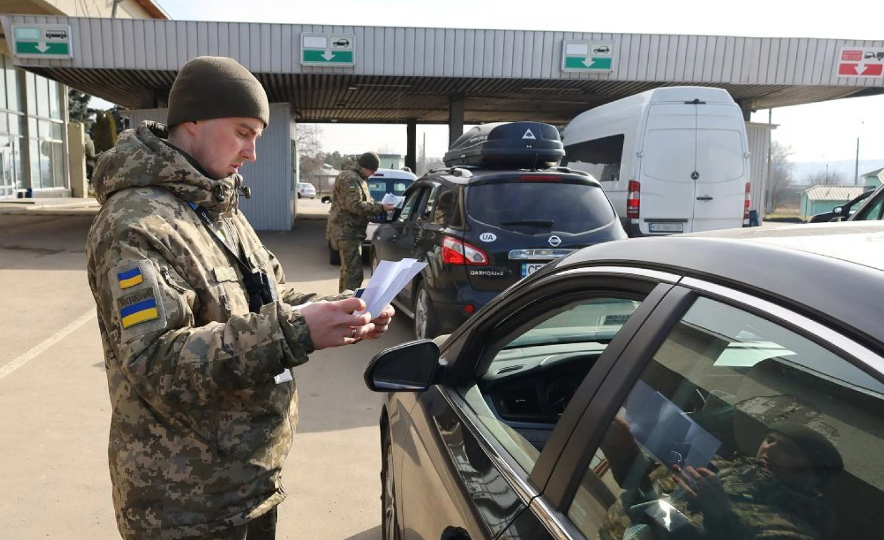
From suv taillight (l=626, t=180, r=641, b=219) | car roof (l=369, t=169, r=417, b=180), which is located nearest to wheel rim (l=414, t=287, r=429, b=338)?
suv taillight (l=626, t=180, r=641, b=219)

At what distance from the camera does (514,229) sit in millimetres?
5012

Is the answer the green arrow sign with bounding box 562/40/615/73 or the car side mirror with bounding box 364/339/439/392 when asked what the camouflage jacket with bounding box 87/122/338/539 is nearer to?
the car side mirror with bounding box 364/339/439/392

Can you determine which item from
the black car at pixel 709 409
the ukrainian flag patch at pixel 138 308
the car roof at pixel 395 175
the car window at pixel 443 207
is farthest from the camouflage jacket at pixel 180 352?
the car roof at pixel 395 175

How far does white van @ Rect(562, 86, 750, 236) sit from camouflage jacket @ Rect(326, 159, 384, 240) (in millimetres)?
5305

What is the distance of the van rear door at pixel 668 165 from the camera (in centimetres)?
1022

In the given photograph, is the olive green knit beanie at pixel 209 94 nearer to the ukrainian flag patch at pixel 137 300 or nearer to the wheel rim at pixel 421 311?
the ukrainian flag patch at pixel 137 300

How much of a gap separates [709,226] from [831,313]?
34.1 ft

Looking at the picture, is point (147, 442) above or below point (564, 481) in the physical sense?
below

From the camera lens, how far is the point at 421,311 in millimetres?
5637

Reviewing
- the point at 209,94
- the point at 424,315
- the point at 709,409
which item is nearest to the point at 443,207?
the point at 424,315

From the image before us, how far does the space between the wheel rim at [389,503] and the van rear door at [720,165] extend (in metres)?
9.08

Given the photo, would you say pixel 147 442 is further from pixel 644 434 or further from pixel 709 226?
pixel 709 226

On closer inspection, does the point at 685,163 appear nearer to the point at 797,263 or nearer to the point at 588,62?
the point at 588,62

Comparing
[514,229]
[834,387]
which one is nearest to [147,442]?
[834,387]
